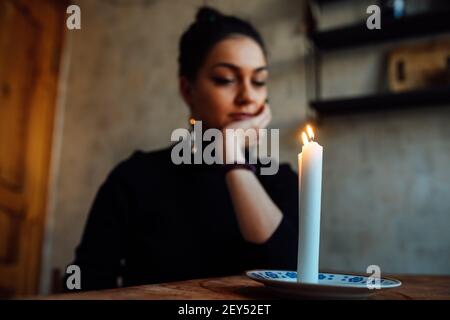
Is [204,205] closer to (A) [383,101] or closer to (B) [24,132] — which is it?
(A) [383,101]

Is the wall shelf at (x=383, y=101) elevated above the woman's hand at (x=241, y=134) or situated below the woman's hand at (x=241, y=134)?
above

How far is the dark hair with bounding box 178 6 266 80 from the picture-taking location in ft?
5.04

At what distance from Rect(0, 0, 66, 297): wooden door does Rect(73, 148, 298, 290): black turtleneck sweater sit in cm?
113

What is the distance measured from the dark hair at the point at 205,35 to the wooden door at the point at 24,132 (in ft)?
3.65

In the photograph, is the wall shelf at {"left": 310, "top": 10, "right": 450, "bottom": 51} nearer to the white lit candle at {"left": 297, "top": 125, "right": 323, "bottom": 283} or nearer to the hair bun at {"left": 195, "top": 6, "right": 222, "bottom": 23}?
the hair bun at {"left": 195, "top": 6, "right": 222, "bottom": 23}

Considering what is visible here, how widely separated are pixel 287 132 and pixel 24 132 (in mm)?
1443

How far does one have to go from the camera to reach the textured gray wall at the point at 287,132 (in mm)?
1646

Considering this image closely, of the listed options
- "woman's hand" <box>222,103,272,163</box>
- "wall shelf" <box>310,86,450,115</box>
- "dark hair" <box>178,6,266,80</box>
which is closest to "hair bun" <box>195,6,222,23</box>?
"dark hair" <box>178,6,266,80</box>

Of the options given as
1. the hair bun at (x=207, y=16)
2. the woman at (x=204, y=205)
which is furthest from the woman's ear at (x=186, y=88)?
the hair bun at (x=207, y=16)

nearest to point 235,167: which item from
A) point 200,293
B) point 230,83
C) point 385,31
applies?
point 230,83

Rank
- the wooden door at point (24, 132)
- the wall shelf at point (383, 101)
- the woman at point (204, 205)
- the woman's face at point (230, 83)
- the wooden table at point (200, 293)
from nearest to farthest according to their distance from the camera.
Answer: the wooden table at point (200, 293) < the woman at point (204, 205) < the woman's face at point (230, 83) < the wall shelf at point (383, 101) < the wooden door at point (24, 132)

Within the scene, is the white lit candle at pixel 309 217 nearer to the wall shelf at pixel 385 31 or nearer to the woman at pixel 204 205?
the woman at pixel 204 205
